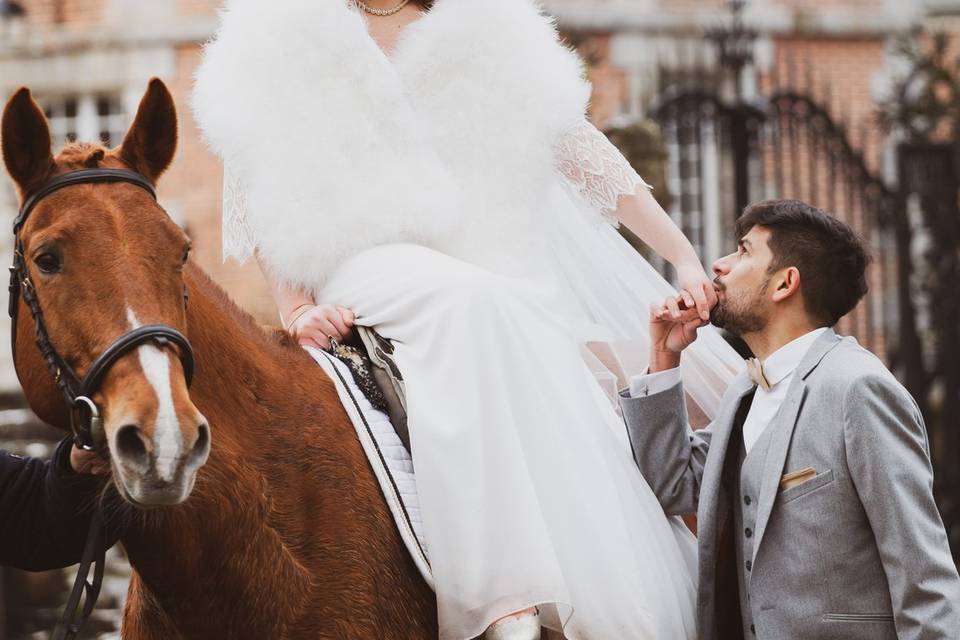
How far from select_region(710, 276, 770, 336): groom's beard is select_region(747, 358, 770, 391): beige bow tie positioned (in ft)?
0.28

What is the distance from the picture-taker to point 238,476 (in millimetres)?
2680

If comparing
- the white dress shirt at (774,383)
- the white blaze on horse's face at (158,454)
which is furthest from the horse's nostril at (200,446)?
the white dress shirt at (774,383)

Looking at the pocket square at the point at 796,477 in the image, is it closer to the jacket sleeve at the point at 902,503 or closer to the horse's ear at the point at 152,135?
the jacket sleeve at the point at 902,503

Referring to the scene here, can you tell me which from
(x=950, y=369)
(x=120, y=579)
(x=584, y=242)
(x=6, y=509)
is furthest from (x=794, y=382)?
(x=950, y=369)

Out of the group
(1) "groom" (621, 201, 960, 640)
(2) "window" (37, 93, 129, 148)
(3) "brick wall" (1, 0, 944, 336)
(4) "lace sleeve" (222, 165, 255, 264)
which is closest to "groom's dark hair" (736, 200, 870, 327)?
(1) "groom" (621, 201, 960, 640)

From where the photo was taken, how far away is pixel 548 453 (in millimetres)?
3043

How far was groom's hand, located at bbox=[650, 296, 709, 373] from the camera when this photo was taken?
133 inches

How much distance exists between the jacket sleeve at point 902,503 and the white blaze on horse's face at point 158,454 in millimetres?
1542

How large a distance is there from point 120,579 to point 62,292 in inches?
289

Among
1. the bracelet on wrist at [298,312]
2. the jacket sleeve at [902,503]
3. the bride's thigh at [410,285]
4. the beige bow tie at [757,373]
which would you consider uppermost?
the bride's thigh at [410,285]

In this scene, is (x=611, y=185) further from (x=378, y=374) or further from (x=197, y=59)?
(x=197, y=59)

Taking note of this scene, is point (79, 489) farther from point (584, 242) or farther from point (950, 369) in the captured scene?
point (950, 369)

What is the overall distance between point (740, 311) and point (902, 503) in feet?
2.30

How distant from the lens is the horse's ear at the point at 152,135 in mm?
2713
